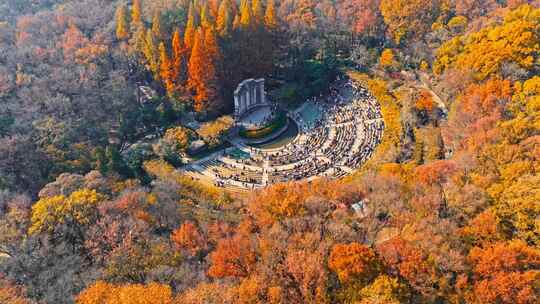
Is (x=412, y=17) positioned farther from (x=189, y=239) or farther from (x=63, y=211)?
(x=63, y=211)

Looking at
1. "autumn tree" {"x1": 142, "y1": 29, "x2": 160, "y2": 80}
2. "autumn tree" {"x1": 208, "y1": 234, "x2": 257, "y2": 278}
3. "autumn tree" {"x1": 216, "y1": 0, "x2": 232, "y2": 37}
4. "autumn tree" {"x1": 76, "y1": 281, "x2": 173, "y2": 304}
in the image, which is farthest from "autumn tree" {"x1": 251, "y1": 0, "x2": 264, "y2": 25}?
"autumn tree" {"x1": 76, "y1": 281, "x2": 173, "y2": 304}

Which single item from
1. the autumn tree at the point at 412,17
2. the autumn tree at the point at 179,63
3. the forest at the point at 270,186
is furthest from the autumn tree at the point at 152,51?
the autumn tree at the point at 412,17

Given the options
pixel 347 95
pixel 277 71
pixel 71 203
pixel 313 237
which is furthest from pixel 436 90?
pixel 71 203

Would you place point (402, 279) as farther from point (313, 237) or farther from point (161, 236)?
point (161, 236)

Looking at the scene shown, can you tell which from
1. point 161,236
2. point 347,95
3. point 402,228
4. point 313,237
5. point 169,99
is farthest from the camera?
point 347,95

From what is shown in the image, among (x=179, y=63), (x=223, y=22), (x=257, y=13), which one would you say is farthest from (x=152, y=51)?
(x=257, y=13)

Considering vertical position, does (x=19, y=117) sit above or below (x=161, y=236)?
above
